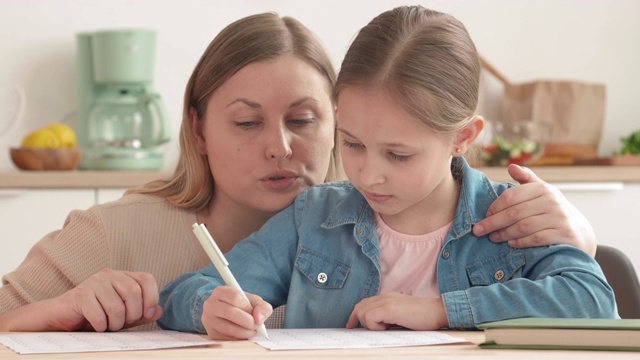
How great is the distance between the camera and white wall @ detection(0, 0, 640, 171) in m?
3.69

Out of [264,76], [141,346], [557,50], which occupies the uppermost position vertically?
[264,76]

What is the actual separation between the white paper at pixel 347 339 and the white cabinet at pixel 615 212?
2277 millimetres

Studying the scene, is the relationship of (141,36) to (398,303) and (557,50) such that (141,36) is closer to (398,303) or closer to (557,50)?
(557,50)

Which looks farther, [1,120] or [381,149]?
[1,120]

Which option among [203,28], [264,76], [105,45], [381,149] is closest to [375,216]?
[381,149]

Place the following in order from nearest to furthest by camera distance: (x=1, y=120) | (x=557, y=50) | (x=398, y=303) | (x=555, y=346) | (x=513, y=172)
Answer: (x=555, y=346)
(x=398, y=303)
(x=513, y=172)
(x=1, y=120)
(x=557, y=50)

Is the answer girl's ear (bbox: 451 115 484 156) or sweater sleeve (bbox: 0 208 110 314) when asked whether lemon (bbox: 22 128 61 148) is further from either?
girl's ear (bbox: 451 115 484 156)

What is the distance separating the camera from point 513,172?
1.56m

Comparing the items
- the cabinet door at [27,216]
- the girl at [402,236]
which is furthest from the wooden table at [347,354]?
the cabinet door at [27,216]

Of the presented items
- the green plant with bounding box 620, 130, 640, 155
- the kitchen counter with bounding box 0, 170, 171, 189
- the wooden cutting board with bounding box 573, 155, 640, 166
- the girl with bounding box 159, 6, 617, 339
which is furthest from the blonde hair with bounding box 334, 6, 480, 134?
the green plant with bounding box 620, 130, 640, 155

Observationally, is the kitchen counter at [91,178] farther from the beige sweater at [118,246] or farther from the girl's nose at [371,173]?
the girl's nose at [371,173]

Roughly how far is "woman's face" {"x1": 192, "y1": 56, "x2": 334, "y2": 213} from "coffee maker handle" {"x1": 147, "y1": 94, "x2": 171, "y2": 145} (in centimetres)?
171

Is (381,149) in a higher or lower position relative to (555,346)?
higher

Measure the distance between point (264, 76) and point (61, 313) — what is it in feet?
1.74
